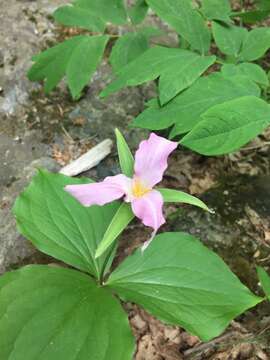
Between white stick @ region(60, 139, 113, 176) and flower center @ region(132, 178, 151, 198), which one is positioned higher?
flower center @ region(132, 178, 151, 198)

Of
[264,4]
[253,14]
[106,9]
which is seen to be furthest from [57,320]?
[264,4]

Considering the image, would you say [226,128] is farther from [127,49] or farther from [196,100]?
[127,49]

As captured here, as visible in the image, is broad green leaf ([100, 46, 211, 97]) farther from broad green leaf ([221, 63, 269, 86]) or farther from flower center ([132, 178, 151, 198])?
flower center ([132, 178, 151, 198])

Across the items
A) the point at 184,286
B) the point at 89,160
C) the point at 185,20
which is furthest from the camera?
the point at 89,160

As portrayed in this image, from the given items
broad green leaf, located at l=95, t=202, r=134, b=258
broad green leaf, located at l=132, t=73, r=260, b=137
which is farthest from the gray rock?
broad green leaf, located at l=95, t=202, r=134, b=258

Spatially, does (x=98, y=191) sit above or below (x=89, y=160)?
above

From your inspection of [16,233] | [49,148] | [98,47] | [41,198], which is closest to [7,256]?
[16,233]

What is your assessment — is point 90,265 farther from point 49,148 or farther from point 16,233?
point 49,148
